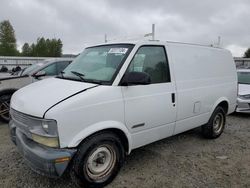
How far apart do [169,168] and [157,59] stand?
1.79m

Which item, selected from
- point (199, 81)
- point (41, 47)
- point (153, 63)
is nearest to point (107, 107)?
point (153, 63)

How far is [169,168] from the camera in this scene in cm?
372

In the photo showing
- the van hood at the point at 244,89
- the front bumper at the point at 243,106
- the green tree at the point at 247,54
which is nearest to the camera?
the front bumper at the point at 243,106

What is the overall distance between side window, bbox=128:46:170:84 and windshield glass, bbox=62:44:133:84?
0.71ft

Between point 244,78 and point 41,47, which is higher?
point 41,47

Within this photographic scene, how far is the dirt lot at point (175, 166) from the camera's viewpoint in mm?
3271

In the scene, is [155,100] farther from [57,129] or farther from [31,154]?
[31,154]

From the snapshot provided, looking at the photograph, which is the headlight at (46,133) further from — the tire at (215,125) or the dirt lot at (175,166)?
the tire at (215,125)

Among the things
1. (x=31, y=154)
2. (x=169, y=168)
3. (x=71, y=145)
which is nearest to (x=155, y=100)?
(x=169, y=168)

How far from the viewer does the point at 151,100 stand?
345 centimetres

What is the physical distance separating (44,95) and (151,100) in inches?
59.9

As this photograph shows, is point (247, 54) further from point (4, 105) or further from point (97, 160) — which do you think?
point (97, 160)

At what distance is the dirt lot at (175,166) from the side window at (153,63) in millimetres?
1415

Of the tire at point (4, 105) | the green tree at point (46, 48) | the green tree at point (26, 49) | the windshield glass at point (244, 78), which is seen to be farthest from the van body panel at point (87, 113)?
the green tree at point (26, 49)
